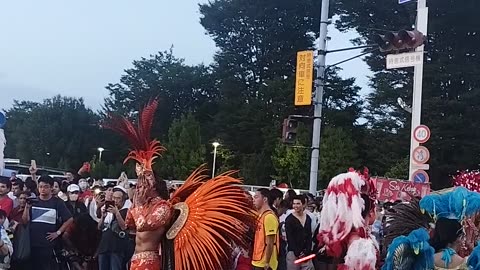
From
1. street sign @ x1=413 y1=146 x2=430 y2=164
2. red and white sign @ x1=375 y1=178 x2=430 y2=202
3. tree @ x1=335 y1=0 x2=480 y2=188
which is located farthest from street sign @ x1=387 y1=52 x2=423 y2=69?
tree @ x1=335 y1=0 x2=480 y2=188

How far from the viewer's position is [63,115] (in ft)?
183

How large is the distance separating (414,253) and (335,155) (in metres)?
28.7

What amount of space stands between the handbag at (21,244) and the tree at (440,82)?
22.9 m

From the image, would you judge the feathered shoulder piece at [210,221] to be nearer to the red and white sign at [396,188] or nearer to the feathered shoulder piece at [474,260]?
the feathered shoulder piece at [474,260]

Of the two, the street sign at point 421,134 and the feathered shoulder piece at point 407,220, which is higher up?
the street sign at point 421,134

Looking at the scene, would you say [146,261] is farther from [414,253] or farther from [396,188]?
[396,188]

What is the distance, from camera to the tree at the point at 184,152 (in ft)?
123

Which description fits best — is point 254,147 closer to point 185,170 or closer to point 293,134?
point 185,170

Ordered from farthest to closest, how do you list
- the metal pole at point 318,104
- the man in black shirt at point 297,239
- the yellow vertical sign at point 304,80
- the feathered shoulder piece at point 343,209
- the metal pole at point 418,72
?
the yellow vertical sign at point 304,80
the metal pole at point 318,104
the metal pole at point 418,72
the man in black shirt at point 297,239
the feathered shoulder piece at point 343,209

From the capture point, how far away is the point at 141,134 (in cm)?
666

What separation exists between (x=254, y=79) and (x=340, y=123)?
24.8 feet

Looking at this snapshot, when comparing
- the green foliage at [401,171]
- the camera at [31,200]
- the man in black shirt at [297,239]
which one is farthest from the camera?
the green foliage at [401,171]

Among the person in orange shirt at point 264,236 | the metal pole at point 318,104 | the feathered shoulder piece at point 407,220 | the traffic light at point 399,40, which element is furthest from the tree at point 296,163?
the feathered shoulder piece at point 407,220

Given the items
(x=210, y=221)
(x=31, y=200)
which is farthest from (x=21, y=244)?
(x=210, y=221)
